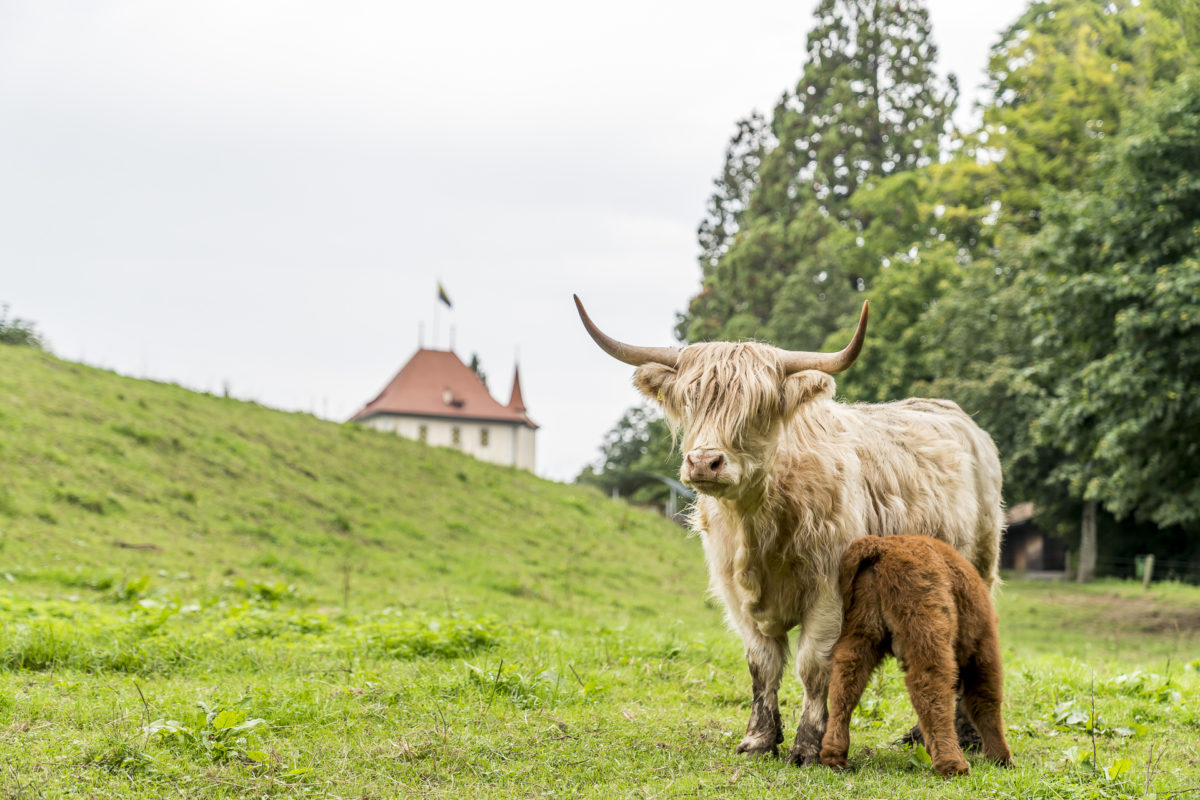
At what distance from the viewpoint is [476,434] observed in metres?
65.8

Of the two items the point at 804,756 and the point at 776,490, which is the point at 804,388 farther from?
the point at 804,756

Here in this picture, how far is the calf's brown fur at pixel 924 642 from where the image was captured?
487 cm

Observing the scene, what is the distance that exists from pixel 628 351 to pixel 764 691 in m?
2.12

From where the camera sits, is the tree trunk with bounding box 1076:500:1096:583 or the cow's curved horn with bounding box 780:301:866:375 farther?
the tree trunk with bounding box 1076:500:1096:583

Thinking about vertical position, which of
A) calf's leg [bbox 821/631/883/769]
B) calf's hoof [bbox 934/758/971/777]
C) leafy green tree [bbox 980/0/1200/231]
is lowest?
calf's hoof [bbox 934/758/971/777]

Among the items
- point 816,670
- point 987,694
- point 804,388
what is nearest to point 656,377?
point 804,388

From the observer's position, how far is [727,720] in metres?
6.55

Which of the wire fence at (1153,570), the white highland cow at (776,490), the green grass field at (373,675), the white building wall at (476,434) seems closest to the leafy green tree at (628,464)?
the white building wall at (476,434)

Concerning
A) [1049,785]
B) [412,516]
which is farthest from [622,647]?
[412,516]

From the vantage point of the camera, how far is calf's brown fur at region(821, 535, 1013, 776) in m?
4.87

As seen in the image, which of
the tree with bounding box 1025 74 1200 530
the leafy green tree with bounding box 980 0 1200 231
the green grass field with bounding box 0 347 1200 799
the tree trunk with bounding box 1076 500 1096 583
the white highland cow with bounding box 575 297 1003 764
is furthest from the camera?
the tree trunk with bounding box 1076 500 1096 583

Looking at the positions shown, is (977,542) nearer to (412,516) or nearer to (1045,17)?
(412,516)

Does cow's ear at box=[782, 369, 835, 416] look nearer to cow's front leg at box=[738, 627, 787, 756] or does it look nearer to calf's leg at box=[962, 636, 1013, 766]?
cow's front leg at box=[738, 627, 787, 756]

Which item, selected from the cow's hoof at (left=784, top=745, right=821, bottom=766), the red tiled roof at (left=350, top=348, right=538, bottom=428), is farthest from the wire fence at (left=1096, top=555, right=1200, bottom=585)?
the red tiled roof at (left=350, top=348, right=538, bottom=428)
